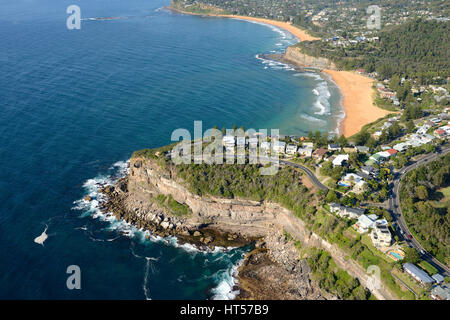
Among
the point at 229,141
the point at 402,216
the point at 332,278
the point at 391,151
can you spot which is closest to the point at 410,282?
the point at 332,278

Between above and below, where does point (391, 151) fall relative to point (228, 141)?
below

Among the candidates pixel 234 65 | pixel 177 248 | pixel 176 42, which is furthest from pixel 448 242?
pixel 176 42

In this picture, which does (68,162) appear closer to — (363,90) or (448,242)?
(448,242)

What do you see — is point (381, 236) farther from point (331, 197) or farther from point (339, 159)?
point (339, 159)

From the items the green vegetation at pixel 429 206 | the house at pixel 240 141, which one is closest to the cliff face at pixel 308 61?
the green vegetation at pixel 429 206

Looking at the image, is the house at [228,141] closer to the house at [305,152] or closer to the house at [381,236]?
the house at [305,152]

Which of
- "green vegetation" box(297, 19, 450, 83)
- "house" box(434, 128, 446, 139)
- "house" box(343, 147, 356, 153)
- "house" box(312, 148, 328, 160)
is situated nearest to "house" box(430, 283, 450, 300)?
"house" box(312, 148, 328, 160)
